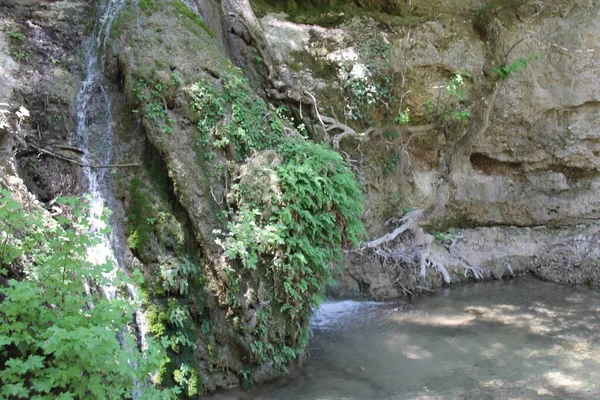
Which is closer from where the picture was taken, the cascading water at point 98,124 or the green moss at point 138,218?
the cascading water at point 98,124

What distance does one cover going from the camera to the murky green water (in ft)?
22.3

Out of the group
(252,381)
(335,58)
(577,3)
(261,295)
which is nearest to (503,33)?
(577,3)

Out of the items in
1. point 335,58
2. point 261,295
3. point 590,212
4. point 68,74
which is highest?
point 335,58

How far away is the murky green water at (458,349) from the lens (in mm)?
6789

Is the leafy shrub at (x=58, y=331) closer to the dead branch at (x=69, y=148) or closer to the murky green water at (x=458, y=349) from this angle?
the dead branch at (x=69, y=148)

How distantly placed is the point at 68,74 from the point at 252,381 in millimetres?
5142

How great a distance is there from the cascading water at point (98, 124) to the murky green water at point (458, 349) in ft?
7.27

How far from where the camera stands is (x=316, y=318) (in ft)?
31.1

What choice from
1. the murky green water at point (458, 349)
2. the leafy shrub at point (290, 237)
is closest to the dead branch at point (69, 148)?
the leafy shrub at point (290, 237)

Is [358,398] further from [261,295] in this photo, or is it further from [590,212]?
[590,212]

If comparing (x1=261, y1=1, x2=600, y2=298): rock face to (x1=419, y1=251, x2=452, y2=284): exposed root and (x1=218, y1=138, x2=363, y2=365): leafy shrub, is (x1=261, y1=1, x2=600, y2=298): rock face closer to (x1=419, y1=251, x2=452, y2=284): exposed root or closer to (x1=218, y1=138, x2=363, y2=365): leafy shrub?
(x1=419, y1=251, x2=452, y2=284): exposed root

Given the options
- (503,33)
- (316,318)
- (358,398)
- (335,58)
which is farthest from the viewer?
(503,33)

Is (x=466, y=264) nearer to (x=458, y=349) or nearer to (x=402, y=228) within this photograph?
(x=402, y=228)

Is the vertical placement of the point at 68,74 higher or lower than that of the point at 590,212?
higher
